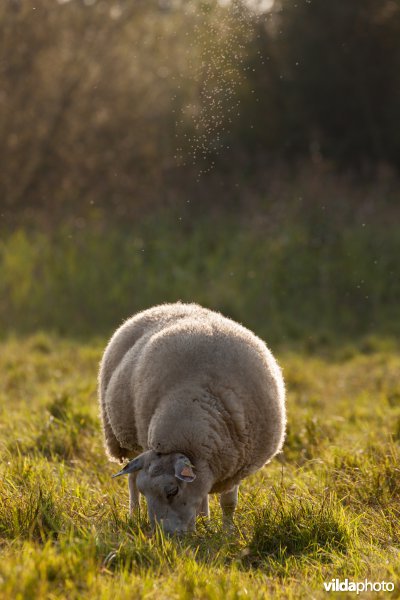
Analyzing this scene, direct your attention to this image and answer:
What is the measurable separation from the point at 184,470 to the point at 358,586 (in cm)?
86

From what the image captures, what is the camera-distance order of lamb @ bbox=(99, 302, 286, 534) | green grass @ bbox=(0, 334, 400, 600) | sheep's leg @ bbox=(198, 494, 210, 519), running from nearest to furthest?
1. green grass @ bbox=(0, 334, 400, 600)
2. lamb @ bbox=(99, 302, 286, 534)
3. sheep's leg @ bbox=(198, 494, 210, 519)

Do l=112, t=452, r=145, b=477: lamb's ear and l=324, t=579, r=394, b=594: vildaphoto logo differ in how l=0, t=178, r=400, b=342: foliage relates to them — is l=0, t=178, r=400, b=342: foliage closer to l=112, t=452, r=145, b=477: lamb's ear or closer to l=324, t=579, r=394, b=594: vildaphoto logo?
l=112, t=452, r=145, b=477: lamb's ear

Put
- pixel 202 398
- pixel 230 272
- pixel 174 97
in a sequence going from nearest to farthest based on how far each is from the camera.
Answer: pixel 202 398, pixel 230 272, pixel 174 97

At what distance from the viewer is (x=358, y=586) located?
10.5 feet

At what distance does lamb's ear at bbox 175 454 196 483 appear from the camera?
3.61 m

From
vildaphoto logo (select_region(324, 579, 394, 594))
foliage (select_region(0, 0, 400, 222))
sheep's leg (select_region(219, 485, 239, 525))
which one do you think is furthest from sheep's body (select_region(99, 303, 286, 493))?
foliage (select_region(0, 0, 400, 222))

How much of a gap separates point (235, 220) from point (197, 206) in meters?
1.02

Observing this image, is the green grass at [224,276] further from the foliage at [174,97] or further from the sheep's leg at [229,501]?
the sheep's leg at [229,501]

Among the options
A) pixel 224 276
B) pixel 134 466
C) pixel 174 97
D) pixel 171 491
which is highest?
pixel 174 97

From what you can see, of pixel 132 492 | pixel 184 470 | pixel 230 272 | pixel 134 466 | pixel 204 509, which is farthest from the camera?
pixel 230 272

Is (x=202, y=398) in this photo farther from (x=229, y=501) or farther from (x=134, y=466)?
(x=229, y=501)

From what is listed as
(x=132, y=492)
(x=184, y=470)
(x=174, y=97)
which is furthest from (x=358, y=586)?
(x=174, y=97)

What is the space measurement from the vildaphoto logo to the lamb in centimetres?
73

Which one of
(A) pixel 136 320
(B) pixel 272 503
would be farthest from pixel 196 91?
(B) pixel 272 503
